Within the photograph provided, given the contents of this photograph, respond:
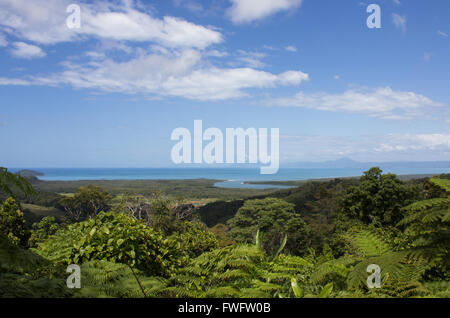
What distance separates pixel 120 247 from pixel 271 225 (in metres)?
23.4

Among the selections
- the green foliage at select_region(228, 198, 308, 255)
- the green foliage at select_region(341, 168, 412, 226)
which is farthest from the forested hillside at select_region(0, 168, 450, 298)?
the green foliage at select_region(228, 198, 308, 255)

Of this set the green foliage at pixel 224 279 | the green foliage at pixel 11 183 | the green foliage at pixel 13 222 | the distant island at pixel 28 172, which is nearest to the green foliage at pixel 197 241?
the distant island at pixel 28 172

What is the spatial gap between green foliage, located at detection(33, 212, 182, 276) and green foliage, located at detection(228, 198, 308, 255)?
65.4ft

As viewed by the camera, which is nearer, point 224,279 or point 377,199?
point 224,279

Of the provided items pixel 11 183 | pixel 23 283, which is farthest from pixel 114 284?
pixel 11 183

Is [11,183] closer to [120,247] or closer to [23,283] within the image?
[23,283]

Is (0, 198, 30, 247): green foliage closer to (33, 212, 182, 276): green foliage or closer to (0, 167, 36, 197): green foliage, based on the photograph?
(33, 212, 182, 276): green foliage

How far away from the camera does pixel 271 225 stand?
26125 mm

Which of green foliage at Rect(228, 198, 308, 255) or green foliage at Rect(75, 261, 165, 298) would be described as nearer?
green foliage at Rect(75, 261, 165, 298)

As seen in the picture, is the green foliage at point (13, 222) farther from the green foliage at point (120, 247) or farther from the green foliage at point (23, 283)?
the green foliage at point (23, 283)

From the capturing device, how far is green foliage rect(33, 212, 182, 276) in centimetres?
360

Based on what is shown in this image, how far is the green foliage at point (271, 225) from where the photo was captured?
25.1 meters
